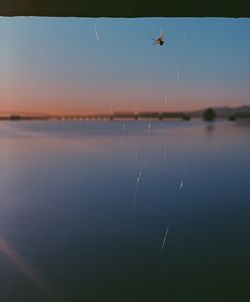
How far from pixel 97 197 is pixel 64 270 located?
6.15 m

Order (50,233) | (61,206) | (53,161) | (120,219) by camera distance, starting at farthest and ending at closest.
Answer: (53,161), (61,206), (120,219), (50,233)

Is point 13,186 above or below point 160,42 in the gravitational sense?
below

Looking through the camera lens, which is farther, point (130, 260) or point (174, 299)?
point (130, 260)

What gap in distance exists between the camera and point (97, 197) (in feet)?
40.1

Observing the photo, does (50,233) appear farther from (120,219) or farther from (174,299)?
(174,299)

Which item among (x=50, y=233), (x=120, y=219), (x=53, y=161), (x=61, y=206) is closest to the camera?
(x=50, y=233)

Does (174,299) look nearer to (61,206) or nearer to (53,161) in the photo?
(61,206)

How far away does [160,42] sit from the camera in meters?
5.94

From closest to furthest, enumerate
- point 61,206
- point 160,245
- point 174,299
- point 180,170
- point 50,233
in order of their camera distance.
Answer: point 174,299 < point 160,245 < point 50,233 < point 61,206 < point 180,170
